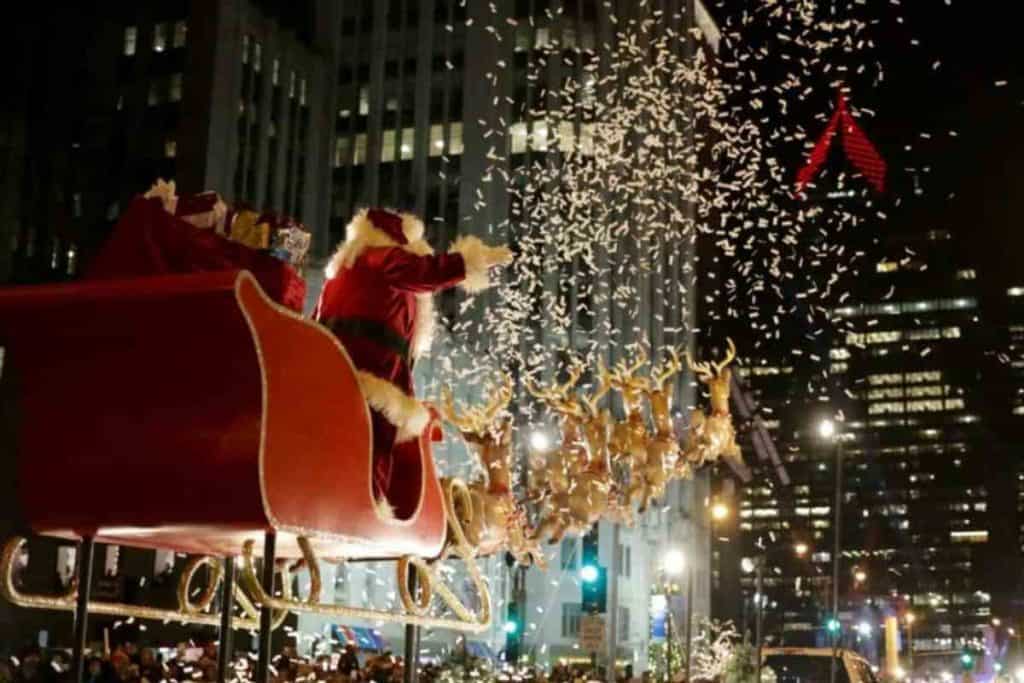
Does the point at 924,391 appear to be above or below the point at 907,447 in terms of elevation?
above

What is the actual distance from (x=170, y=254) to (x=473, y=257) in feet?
4.83

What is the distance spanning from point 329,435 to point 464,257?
1347mm

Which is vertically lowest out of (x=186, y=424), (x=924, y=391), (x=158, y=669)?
(x=158, y=669)

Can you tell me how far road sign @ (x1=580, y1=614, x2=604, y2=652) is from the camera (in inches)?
885

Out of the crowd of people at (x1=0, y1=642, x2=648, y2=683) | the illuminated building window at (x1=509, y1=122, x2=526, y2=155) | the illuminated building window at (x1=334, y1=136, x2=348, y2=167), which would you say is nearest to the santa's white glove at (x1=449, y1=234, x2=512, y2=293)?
the crowd of people at (x1=0, y1=642, x2=648, y2=683)

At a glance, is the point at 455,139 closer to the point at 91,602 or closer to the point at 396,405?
the point at 396,405

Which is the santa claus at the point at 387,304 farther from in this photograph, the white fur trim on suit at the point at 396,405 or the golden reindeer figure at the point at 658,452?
the golden reindeer figure at the point at 658,452

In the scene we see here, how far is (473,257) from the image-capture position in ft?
20.1

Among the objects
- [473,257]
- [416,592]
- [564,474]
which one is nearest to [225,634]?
[416,592]

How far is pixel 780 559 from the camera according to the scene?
13025 cm

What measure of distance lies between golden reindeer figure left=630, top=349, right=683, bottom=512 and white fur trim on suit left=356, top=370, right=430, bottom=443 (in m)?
9.12

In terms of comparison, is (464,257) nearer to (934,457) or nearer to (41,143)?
(41,143)

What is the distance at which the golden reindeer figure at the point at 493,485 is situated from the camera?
33.0ft

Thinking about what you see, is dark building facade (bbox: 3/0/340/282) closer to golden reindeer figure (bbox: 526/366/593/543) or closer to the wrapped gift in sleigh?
golden reindeer figure (bbox: 526/366/593/543)
